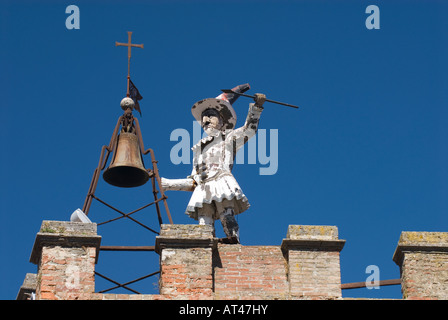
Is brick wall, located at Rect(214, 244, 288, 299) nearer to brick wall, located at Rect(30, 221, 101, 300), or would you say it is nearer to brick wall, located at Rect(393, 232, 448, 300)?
brick wall, located at Rect(393, 232, 448, 300)

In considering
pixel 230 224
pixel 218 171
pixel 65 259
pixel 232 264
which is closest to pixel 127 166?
pixel 218 171

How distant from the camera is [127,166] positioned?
74.4 ft

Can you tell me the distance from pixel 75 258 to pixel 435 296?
5.13 meters

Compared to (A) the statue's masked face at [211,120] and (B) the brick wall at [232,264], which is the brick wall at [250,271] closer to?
(B) the brick wall at [232,264]

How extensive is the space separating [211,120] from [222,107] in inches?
11.4

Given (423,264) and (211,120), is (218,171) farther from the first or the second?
(423,264)

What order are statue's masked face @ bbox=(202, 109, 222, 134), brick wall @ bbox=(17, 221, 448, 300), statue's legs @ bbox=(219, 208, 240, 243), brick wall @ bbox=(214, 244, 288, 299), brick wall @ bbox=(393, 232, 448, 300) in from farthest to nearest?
statue's masked face @ bbox=(202, 109, 222, 134), statue's legs @ bbox=(219, 208, 240, 243), brick wall @ bbox=(214, 244, 288, 299), brick wall @ bbox=(393, 232, 448, 300), brick wall @ bbox=(17, 221, 448, 300)

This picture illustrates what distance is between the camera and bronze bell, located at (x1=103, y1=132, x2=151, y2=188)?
22.7 meters

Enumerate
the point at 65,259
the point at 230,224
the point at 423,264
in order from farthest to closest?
1. the point at 230,224
2. the point at 423,264
3. the point at 65,259

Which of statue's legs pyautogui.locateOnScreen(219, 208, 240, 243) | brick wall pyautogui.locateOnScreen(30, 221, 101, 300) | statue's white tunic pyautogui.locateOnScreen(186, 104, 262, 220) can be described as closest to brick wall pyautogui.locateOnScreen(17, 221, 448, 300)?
brick wall pyautogui.locateOnScreen(30, 221, 101, 300)

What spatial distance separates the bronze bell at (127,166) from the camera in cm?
2270

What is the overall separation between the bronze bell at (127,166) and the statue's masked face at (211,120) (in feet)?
4.31

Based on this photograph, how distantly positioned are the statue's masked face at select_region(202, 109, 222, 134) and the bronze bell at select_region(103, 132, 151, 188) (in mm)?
1314
